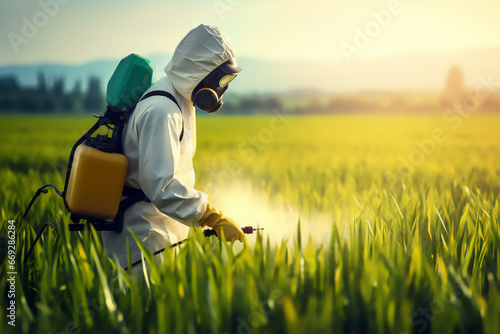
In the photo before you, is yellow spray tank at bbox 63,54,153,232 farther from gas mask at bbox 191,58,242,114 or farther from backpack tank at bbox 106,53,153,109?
gas mask at bbox 191,58,242,114

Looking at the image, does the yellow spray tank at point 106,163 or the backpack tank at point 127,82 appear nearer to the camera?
the yellow spray tank at point 106,163

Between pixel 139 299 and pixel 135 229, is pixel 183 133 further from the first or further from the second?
pixel 139 299

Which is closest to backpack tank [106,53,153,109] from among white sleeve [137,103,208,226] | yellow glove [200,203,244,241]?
white sleeve [137,103,208,226]

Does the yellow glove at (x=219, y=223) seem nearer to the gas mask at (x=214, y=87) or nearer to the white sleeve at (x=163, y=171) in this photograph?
the white sleeve at (x=163, y=171)

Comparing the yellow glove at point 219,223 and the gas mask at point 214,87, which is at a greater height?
the gas mask at point 214,87

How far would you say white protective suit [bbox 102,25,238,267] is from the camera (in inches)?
92.7

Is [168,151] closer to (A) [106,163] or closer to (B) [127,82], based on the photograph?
(A) [106,163]

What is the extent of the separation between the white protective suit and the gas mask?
0.04 m

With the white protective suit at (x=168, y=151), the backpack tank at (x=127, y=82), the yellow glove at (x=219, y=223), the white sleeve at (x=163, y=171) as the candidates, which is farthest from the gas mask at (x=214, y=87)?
the yellow glove at (x=219, y=223)

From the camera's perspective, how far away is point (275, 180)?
6438 millimetres

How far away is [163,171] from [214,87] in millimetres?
577

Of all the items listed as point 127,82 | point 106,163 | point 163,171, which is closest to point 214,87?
point 127,82

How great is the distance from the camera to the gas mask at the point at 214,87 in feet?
8.23

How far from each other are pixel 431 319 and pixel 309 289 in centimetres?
A: 48
